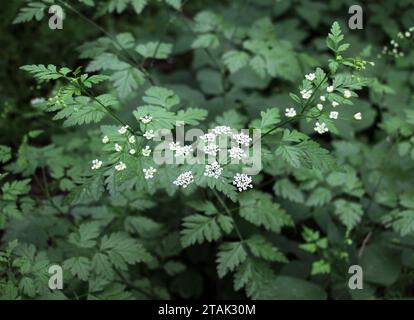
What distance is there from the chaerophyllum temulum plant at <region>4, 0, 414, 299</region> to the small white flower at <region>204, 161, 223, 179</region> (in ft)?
0.03

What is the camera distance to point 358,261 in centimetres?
331

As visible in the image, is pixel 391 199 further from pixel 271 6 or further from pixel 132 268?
pixel 271 6

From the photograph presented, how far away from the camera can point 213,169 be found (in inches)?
88.5

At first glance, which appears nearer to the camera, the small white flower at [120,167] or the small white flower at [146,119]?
the small white flower at [120,167]

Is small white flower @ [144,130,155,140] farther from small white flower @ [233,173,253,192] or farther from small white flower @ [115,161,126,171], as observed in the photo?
small white flower @ [233,173,253,192]

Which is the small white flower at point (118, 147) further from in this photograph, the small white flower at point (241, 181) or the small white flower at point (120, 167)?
the small white flower at point (241, 181)

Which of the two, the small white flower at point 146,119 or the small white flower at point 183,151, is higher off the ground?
the small white flower at point 146,119

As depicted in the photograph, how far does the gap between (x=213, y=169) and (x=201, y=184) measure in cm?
32

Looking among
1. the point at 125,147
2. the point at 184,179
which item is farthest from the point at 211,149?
the point at 125,147

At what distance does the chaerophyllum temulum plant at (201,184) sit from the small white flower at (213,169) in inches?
0.4

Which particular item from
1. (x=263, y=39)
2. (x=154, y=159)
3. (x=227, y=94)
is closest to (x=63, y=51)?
(x=227, y=94)

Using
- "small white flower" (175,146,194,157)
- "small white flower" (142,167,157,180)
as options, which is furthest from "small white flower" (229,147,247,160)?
"small white flower" (142,167,157,180)

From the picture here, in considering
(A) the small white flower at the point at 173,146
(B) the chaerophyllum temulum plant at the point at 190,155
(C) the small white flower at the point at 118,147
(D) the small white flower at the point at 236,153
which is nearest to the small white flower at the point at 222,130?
(B) the chaerophyllum temulum plant at the point at 190,155

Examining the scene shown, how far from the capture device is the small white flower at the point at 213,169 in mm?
2217
